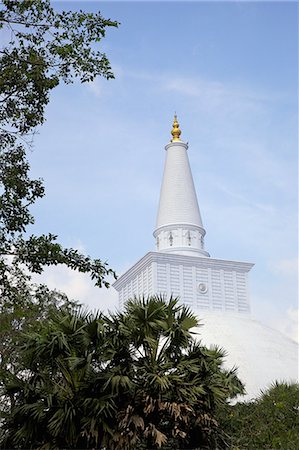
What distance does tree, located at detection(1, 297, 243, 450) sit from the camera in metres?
12.2

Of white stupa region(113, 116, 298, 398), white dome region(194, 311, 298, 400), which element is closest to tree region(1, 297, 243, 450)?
white dome region(194, 311, 298, 400)

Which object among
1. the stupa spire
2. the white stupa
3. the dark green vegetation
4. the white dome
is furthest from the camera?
the stupa spire

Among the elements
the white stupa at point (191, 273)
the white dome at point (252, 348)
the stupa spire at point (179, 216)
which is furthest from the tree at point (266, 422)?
the stupa spire at point (179, 216)

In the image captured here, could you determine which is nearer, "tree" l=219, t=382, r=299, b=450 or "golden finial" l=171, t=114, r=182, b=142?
Answer: "tree" l=219, t=382, r=299, b=450

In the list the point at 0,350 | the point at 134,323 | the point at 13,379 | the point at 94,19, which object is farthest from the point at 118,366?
the point at 0,350

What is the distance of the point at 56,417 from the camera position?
12211mm

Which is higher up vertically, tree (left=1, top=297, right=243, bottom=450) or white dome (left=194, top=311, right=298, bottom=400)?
white dome (left=194, top=311, right=298, bottom=400)

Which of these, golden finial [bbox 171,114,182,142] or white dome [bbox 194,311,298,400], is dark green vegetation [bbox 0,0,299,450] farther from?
golden finial [bbox 171,114,182,142]

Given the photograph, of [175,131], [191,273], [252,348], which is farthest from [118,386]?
[175,131]

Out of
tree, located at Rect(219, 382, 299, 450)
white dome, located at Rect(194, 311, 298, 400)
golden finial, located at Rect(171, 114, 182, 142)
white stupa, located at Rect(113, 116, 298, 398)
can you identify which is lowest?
tree, located at Rect(219, 382, 299, 450)

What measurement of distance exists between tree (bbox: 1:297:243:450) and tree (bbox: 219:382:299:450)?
135cm

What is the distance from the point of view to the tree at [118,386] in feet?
39.9

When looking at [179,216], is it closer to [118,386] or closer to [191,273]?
[191,273]

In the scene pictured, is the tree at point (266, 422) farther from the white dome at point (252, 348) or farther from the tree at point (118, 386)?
the white dome at point (252, 348)
